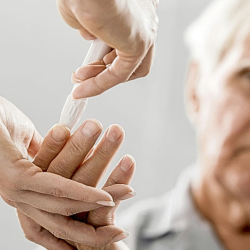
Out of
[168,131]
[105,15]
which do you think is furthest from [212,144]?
[105,15]

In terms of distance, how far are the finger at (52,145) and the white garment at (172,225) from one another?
1.07ft

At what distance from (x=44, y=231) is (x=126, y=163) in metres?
0.18

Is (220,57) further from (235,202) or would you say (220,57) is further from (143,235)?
(143,235)

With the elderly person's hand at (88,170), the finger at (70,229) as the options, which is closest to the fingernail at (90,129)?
the elderly person's hand at (88,170)

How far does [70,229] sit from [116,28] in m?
0.30

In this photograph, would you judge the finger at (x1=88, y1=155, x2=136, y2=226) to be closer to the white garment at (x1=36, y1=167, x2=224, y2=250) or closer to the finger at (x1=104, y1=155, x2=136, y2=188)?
the finger at (x1=104, y1=155, x2=136, y2=188)

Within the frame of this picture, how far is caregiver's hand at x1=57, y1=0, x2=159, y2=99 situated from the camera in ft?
1.27

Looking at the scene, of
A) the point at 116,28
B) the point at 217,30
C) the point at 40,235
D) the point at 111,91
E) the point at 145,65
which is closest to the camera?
the point at 116,28

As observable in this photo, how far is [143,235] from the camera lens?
0.84 meters

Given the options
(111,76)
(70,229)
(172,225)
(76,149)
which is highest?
(111,76)


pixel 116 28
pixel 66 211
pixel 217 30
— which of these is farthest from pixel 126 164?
pixel 217 30

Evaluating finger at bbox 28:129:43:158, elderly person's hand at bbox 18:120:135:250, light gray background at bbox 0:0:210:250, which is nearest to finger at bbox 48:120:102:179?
elderly person's hand at bbox 18:120:135:250

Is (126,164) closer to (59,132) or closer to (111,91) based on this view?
(59,132)

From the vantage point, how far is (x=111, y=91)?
0.87 meters
